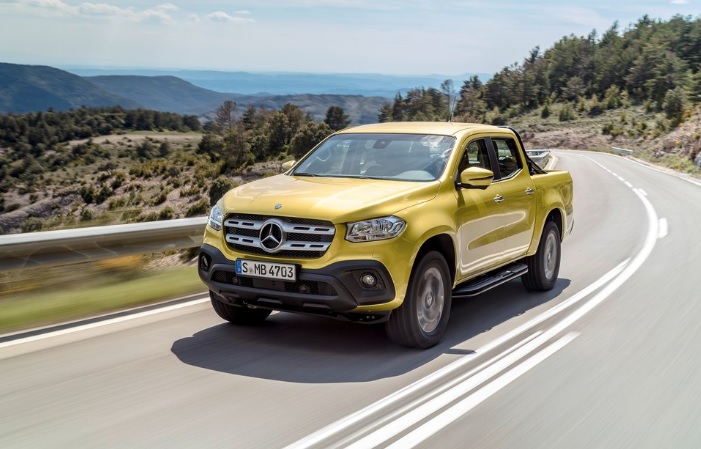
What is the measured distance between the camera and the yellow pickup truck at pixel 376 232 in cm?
559

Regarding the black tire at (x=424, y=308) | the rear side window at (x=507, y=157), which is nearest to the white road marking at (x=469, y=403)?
the black tire at (x=424, y=308)

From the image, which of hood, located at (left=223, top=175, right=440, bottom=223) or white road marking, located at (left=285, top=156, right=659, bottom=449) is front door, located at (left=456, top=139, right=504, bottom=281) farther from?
white road marking, located at (left=285, top=156, right=659, bottom=449)

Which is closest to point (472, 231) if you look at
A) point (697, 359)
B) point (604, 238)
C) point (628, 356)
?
point (628, 356)

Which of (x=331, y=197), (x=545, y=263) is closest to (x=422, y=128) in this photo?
(x=331, y=197)

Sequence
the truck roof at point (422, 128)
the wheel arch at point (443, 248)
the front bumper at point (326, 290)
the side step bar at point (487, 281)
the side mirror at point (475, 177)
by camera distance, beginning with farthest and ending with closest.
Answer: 1. the truck roof at point (422, 128)
2. the side step bar at point (487, 281)
3. the side mirror at point (475, 177)
4. the wheel arch at point (443, 248)
5. the front bumper at point (326, 290)

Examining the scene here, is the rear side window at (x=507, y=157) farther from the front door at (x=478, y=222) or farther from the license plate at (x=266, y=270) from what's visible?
the license plate at (x=266, y=270)

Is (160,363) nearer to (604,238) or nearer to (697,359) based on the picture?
(697,359)

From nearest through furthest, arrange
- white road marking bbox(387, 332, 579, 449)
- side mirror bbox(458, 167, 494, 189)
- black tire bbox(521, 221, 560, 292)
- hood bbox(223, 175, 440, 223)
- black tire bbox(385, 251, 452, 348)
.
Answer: white road marking bbox(387, 332, 579, 449) < hood bbox(223, 175, 440, 223) < black tire bbox(385, 251, 452, 348) < side mirror bbox(458, 167, 494, 189) < black tire bbox(521, 221, 560, 292)

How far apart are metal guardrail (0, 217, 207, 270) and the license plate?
240 centimetres

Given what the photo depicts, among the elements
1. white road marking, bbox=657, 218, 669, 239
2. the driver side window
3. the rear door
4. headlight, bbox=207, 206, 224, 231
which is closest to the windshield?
the driver side window

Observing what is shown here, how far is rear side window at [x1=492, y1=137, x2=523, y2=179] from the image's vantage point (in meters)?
7.83

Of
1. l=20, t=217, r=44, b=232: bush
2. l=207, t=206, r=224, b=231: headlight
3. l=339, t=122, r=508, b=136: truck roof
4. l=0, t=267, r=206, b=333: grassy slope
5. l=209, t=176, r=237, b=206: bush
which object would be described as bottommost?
l=209, t=176, r=237, b=206: bush

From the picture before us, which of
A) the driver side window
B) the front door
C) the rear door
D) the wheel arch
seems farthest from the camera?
the rear door

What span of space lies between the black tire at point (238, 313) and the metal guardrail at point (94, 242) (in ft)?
5.81
